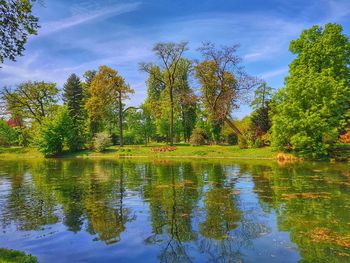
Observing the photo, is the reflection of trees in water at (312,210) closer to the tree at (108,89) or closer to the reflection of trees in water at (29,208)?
the reflection of trees in water at (29,208)

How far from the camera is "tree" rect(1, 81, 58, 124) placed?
221 feet

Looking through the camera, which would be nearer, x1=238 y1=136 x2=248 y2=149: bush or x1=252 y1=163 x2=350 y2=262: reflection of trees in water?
x1=252 y1=163 x2=350 y2=262: reflection of trees in water

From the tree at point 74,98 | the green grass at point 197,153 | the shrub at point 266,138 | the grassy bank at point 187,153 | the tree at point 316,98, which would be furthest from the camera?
the tree at point 74,98

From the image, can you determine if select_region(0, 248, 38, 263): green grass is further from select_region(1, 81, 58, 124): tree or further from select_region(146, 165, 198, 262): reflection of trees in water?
select_region(1, 81, 58, 124): tree

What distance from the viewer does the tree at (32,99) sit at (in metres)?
67.3

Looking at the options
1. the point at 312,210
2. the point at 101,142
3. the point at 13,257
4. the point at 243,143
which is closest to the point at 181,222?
the point at 312,210

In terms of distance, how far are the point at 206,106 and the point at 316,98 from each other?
77.4 feet

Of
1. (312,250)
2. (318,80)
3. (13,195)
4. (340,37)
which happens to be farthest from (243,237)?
(340,37)

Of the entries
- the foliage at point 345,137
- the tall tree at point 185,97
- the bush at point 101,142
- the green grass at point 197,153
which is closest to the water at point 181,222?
the foliage at point 345,137

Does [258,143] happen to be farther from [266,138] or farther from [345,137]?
[345,137]

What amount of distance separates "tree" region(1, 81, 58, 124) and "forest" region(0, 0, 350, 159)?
0.67 feet

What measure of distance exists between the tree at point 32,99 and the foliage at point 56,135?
9.61m

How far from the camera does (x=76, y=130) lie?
63.4 meters

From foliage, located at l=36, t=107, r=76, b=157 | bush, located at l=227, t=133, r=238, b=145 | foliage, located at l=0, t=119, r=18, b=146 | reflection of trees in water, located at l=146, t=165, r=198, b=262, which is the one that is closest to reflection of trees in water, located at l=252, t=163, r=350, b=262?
reflection of trees in water, located at l=146, t=165, r=198, b=262
